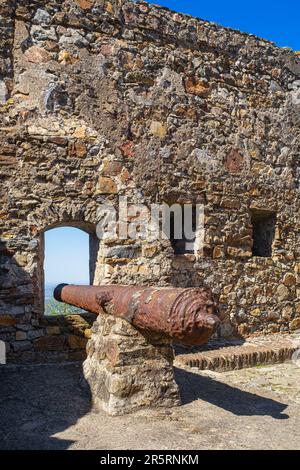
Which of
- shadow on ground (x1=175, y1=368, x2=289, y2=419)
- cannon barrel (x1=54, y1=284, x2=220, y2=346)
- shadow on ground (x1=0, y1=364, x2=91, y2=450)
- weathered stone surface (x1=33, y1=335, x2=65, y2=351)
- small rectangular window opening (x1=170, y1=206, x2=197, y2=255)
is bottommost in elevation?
shadow on ground (x1=175, y1=368, x2=289, y2=419)

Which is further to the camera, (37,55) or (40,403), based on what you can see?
(37,55)

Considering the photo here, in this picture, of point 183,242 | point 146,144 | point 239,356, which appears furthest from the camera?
point 183,242

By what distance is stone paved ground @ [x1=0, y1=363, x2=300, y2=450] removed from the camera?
2.87 m

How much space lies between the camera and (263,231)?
7.36 m

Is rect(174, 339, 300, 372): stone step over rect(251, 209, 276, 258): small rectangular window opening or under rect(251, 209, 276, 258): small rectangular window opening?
under

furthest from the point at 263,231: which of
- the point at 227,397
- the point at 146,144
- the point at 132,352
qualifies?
the point at 132,352

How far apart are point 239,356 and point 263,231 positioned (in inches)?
104

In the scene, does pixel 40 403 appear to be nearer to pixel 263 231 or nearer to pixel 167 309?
pixel 167 309

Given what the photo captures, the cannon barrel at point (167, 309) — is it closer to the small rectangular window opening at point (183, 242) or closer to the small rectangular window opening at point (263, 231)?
the small rectangular window opening at point (183, 242)

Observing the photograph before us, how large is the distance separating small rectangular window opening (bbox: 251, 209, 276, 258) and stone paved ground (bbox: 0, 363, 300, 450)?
3.01 metres

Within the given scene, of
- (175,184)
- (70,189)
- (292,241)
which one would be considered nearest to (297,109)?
(292,241)

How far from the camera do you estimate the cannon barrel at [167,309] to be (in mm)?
2721

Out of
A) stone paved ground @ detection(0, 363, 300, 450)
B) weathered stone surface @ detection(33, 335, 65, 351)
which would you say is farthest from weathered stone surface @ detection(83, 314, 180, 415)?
weathered stone surface @ detection(33, 335, 65, 351)

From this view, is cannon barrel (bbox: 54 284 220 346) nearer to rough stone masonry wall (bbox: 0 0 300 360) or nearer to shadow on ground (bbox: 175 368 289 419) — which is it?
shadow on ground (bbox: 175 368 289 419)
